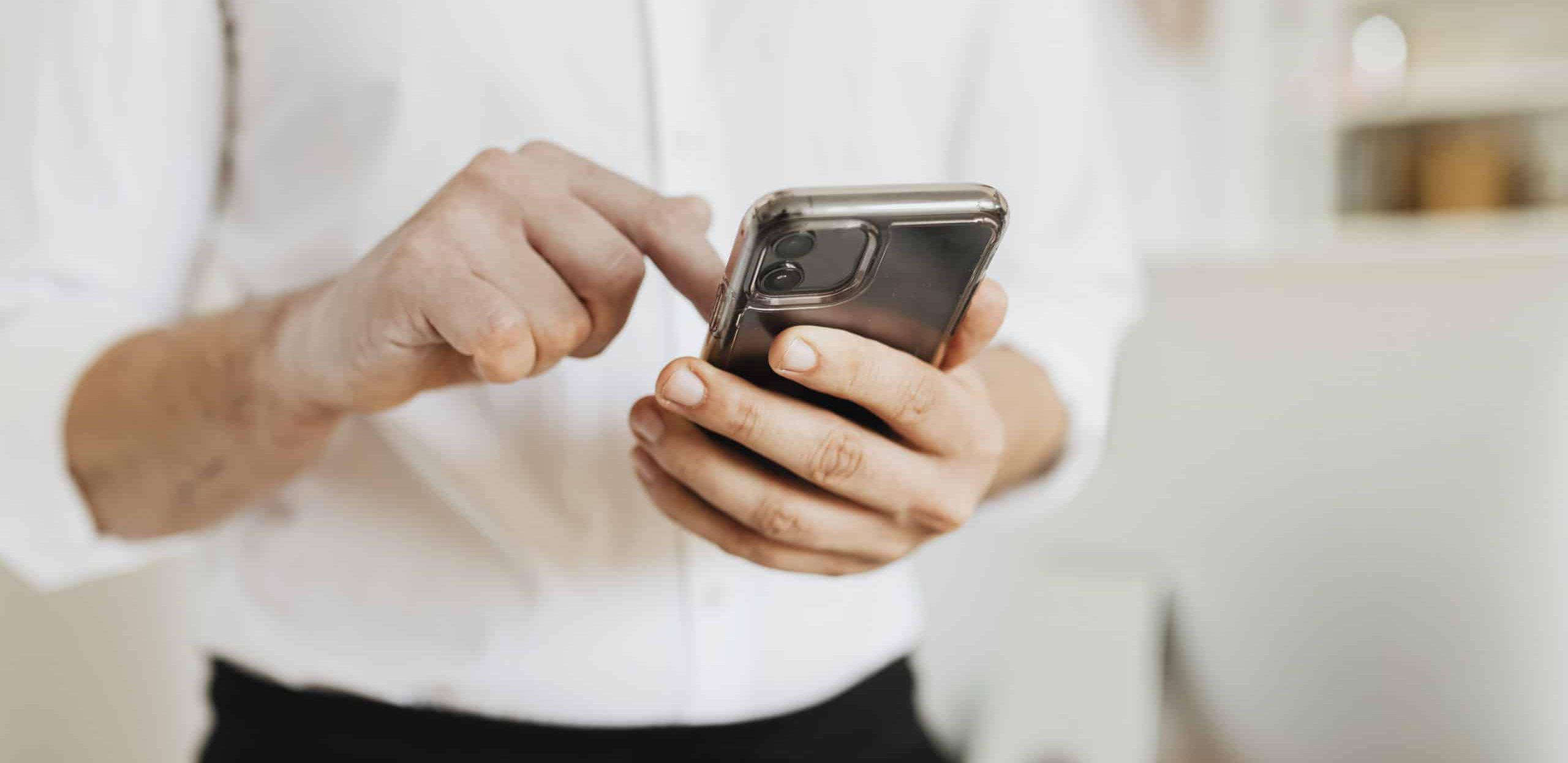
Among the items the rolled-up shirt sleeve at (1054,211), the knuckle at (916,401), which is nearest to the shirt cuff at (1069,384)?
the rolled-up shirt sleeve at (1054,211)

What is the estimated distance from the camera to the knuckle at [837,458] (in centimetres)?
31

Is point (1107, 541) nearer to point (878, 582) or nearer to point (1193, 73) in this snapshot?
point (878, 582)

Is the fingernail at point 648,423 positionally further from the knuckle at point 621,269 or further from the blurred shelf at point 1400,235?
the blurred shelf at point 1400,235

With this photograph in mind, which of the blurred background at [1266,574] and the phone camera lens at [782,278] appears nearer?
the phone camera lens at [782,278]

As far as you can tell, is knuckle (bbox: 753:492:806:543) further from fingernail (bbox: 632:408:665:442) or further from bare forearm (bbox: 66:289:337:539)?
bare forearm (bbox: 66:289:337:539)

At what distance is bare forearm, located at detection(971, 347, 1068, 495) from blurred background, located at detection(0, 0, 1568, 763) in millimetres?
147

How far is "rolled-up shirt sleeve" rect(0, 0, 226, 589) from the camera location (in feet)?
1.31

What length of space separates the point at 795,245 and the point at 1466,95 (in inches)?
84.4

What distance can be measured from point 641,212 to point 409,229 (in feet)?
0.21

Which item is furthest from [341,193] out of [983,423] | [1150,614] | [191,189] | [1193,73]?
[1193,73]

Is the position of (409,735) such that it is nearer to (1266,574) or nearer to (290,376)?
(290,376)

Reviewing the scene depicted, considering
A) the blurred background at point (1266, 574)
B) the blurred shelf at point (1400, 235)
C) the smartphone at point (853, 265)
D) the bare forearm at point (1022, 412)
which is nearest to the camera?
the smartphone at point (853, 265)

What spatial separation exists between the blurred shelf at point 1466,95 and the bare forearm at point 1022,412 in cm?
184

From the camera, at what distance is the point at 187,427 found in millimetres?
398
